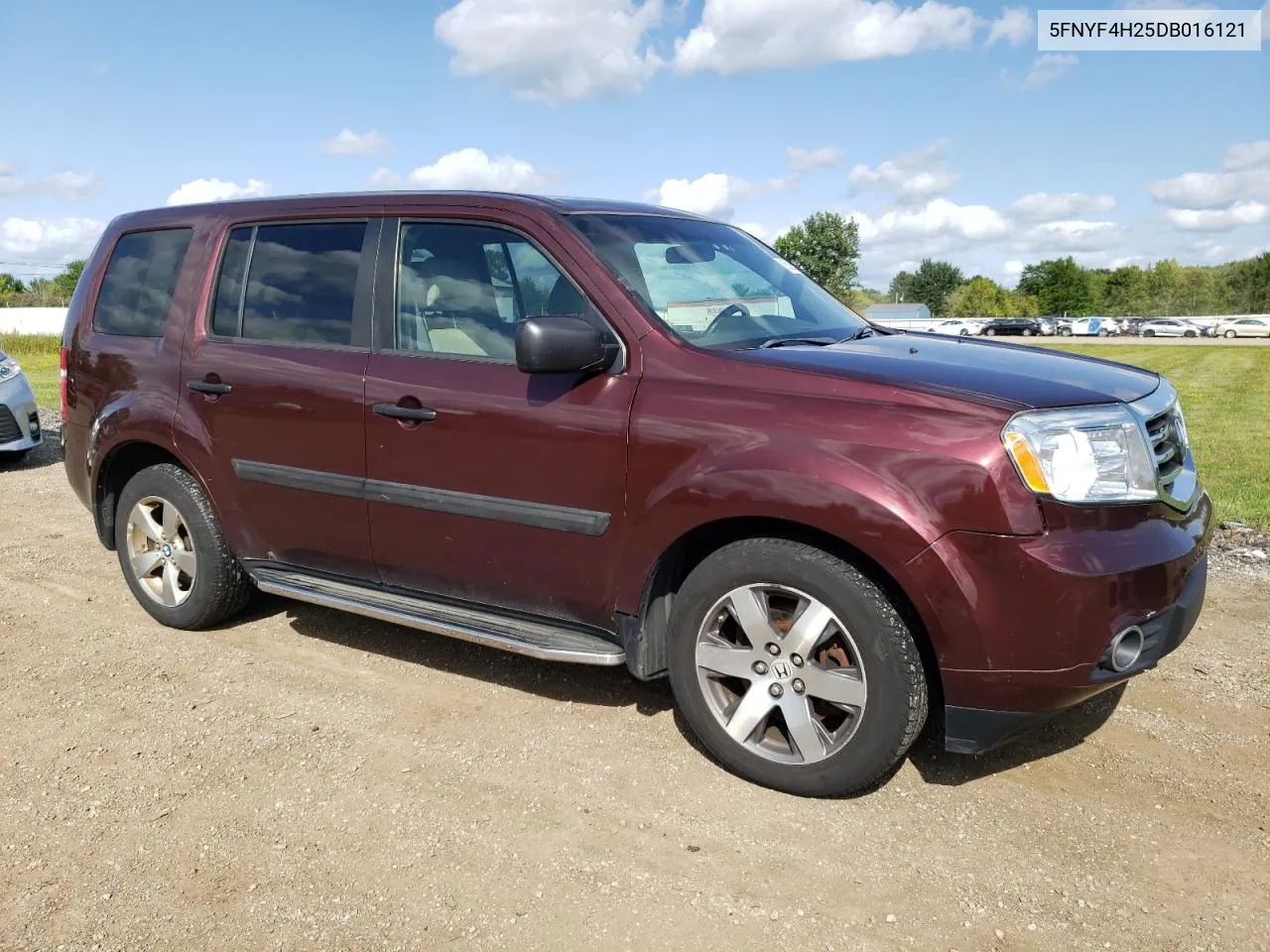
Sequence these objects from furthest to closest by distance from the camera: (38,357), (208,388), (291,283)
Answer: (38,357), (208,388), (291,283)

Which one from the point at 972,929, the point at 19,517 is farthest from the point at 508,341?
the point at 19,517

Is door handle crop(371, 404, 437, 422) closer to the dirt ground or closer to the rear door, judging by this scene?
the rear door

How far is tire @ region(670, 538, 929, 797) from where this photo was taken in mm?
3158

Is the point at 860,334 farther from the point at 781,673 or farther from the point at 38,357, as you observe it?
the point at 38,357

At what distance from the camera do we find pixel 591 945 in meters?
2.65

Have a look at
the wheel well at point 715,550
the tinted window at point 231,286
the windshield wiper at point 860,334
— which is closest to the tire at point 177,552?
the tinted window at point 231,286

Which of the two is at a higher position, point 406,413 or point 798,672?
point 406,413

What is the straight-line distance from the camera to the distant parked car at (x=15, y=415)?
973cm

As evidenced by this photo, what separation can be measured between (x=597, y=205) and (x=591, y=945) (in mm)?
2806

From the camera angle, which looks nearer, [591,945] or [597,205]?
[591,945]

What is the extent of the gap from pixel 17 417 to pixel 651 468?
28.4ft

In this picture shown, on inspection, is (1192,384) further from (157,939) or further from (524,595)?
(157,939)

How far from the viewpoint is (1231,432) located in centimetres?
1236

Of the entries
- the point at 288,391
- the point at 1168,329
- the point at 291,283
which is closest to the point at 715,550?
the point at 288,391
